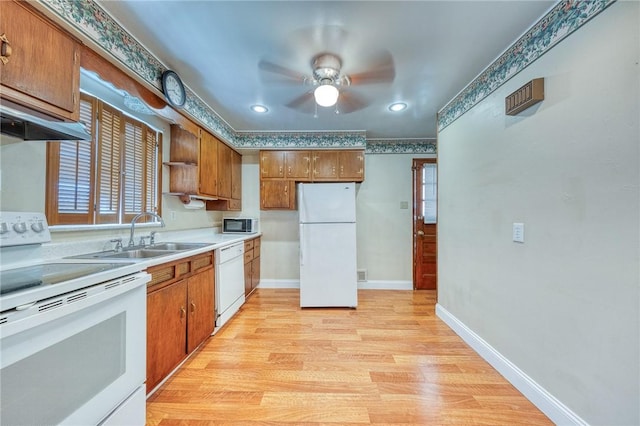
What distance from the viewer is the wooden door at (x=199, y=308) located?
197 centimetres

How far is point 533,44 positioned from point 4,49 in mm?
2696

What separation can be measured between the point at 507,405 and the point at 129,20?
10.7 feet

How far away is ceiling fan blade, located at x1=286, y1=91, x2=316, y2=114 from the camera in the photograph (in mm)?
2453

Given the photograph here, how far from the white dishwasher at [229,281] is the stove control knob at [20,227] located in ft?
4.21

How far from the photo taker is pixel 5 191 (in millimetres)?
1291

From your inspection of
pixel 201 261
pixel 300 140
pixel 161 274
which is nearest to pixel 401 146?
pixel 300 140

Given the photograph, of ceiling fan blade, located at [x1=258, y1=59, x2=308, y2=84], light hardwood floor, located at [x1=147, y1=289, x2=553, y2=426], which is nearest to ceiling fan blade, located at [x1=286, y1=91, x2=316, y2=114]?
ceiling fan blade, located at [x1=258, y1=59, x2=308, y2=84]

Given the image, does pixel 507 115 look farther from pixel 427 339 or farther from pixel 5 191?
pixel 5 191

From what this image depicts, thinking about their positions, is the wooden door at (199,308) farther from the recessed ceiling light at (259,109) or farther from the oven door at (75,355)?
the recessed ceiling light at (259,109)

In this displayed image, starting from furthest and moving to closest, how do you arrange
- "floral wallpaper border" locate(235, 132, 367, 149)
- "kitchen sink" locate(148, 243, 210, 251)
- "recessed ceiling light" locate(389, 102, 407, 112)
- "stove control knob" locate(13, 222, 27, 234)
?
"floral wallpaper border" locate(235, 132, 367, 149) → "recessed ceiling light" locate(389, 102, 407, 112) → "kitchen sink" locate(148, 243, 210, 251) → "stove control knob" locate(13, 222, 27, 234)

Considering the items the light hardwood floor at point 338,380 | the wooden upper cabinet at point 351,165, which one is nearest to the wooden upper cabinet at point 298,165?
the wooden upper cabinet at point 351,165

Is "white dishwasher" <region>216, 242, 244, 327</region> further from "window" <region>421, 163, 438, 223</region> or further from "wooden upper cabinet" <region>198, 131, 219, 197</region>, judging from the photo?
"window" <region>421, 163, 438, 223</region>

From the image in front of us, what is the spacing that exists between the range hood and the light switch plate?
105 inches

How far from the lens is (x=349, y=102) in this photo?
260 centimetres
